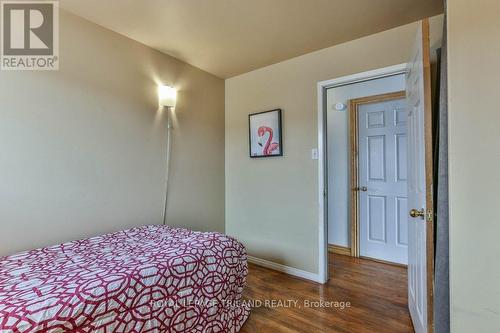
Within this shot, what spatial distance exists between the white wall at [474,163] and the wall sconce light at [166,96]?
2201mm

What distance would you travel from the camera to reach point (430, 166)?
1339 mm

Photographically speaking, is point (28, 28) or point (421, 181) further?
point (28, 28)

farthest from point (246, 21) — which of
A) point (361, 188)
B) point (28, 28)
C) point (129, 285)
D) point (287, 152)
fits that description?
point (361, 188)

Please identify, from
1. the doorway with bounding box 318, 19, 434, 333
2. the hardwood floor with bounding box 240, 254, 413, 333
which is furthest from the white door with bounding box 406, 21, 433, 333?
the hardwood floor with bounding box 240, 254, 413, 333

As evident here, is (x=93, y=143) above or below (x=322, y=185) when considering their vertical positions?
above

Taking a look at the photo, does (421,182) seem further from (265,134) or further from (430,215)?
(265,134)

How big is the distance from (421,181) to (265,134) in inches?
68.3

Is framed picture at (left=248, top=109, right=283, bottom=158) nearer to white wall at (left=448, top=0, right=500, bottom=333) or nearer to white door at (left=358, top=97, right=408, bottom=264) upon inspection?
white door at (left=358, top=97, right=408, bottom=264)

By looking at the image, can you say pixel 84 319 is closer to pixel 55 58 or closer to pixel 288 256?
pixel 55 58

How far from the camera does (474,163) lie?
3.29ft

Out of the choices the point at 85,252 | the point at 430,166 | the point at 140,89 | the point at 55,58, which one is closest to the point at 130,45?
the point at 140,89

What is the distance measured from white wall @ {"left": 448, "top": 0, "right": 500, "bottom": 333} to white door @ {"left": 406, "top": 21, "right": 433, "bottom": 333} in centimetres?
32

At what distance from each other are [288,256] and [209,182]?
1266 millimetres

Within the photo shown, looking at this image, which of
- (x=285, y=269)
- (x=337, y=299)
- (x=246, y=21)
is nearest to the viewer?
(x=246, y=21)
